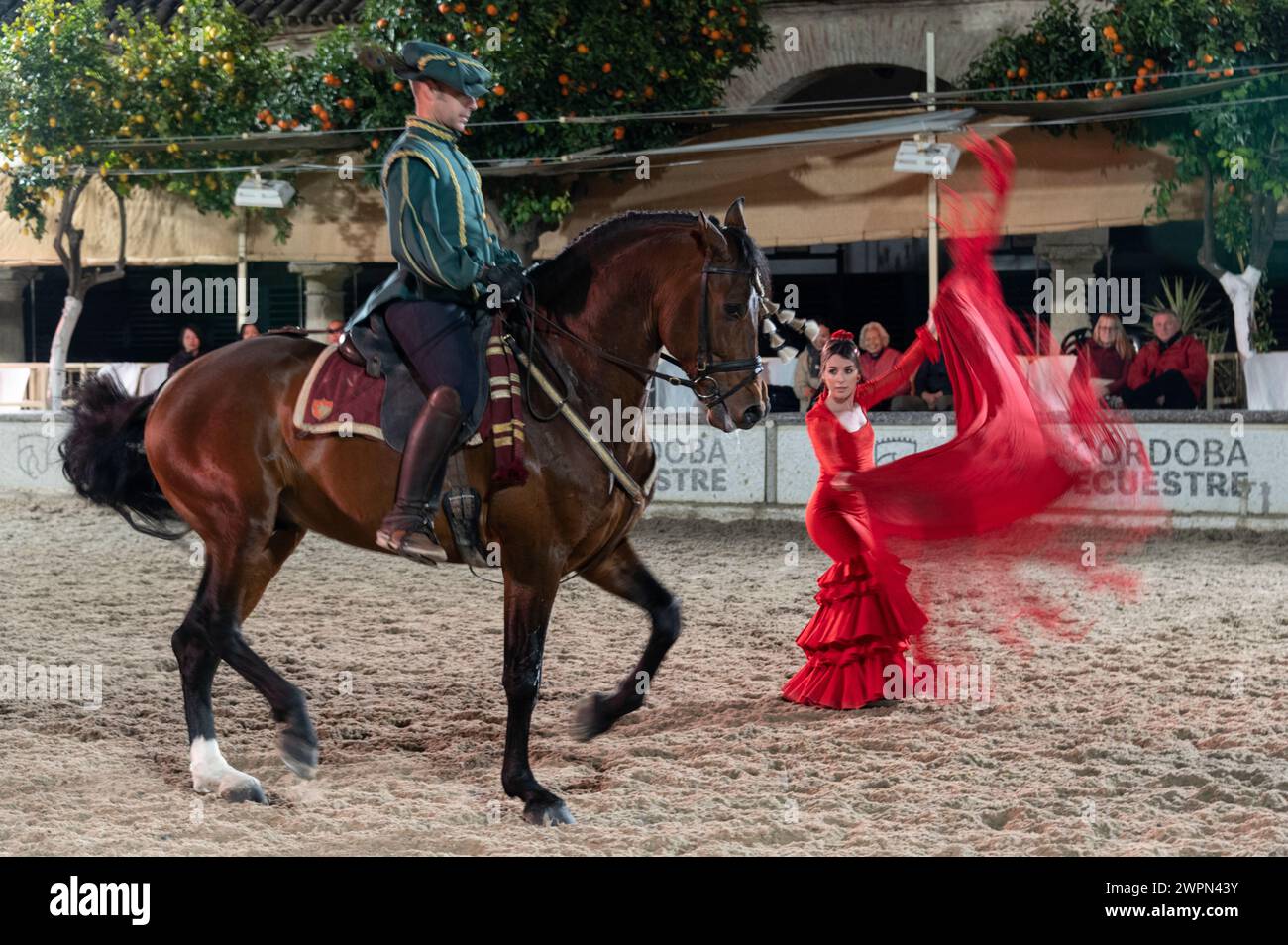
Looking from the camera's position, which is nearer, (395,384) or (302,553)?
(395,384)

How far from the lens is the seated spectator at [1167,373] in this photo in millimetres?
13672

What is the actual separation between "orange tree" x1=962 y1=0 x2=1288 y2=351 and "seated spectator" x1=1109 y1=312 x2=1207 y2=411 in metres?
1.10

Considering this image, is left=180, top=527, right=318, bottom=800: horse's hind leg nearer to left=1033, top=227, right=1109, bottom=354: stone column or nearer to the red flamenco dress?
the red flamenco dress

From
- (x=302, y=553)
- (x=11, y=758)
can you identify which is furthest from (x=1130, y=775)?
(x=302, y=553)

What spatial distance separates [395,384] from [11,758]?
226 cm

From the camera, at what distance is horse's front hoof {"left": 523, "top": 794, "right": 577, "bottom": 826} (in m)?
5.35

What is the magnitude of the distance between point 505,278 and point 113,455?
2.12m

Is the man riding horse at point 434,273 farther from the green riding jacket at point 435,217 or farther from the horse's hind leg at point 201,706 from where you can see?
the horse's hind leg at point 201,706

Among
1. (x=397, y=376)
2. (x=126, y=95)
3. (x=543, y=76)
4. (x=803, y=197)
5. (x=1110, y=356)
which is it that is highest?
(x=126, y=95)

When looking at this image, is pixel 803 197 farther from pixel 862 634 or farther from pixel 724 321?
pixel 724 321

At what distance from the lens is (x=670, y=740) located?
6.53 metres

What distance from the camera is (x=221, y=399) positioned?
6.17 meters

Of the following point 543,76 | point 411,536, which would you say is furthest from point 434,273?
point 543,76

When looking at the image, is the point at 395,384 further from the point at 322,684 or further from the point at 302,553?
the point at 302,553
